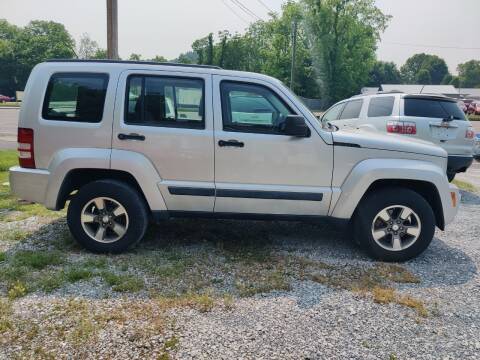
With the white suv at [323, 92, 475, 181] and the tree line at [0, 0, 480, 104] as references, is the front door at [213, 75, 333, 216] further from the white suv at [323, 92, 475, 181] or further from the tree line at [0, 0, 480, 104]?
the tree line at [0, 0, 480, 104]

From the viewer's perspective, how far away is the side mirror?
13.1 feet

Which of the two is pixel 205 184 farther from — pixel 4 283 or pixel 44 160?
pixel 4 283

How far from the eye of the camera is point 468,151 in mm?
→ 7434

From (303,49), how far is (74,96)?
59274 mm

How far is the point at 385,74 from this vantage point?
104 meters

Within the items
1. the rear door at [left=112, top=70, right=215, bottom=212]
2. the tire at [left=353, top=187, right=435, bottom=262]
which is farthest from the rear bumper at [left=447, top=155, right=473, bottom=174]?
the rear door at [left=112, top=70, right=215, bottom=212]

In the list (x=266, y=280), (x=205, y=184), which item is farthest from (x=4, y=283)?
(x=266, y=280)

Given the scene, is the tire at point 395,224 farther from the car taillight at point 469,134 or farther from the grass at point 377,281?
the car taillight at point 469,134

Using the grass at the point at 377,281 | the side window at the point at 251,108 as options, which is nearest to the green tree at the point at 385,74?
the side window at the point at 251,108

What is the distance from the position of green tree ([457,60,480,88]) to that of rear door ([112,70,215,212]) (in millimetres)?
135846

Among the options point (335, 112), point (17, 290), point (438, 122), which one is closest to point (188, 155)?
point (17, 290)

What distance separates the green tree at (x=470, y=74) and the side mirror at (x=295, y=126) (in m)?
135

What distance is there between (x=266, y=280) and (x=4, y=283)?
237 cm

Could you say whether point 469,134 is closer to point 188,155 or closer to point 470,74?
point 188,155
